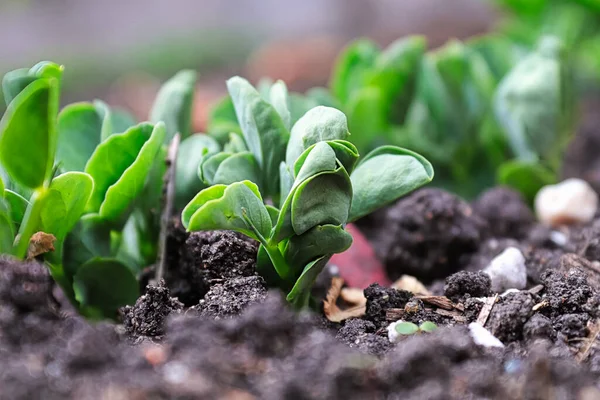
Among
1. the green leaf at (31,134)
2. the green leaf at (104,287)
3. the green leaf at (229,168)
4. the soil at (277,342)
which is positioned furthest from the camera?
the green leaf at (104,287)

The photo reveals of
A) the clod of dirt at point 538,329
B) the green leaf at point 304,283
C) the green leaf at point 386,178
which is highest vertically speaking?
the green leaf at point 386,178

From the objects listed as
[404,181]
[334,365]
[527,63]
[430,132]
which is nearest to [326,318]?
[404,181]

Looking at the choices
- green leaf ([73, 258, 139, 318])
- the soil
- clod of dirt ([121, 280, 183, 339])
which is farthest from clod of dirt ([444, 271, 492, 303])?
green leaf ([73, 258, 139, 318])

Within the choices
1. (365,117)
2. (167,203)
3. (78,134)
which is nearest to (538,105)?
(365,117)

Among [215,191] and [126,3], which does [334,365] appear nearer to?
[215,191]

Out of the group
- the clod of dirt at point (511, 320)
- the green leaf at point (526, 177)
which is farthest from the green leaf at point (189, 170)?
the green leaf at point (526, 177)

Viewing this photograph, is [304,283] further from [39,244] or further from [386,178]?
[39,244]

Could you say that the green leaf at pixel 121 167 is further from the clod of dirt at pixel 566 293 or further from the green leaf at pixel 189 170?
the clod of dirt at pixel 566 293
